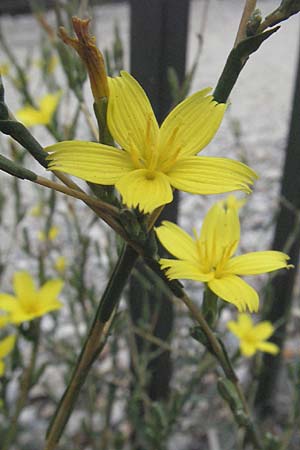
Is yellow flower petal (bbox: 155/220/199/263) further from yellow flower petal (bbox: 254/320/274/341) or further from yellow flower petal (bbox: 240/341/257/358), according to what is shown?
yellow flower petal (bbox: 254/320/274/341)

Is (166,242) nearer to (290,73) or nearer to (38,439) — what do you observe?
(38,439)

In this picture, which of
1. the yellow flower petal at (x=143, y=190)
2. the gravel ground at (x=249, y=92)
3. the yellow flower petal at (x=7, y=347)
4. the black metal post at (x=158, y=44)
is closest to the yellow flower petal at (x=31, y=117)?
A: the black metal post at (x=158, y=44)

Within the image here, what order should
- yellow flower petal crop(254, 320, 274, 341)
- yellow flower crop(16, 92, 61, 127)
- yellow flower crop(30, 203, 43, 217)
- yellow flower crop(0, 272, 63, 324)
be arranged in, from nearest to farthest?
yellow flower crop(0, 272, 63, 324) < yellow flower crop(16, 92, 61, 127) < yellow flower petal crop(254, 320, 274, 341) < yellow flower crop(30, 203, 43, 217)

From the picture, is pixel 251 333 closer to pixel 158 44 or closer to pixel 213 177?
pixel 158 44

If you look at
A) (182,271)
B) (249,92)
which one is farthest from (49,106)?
(249,92)

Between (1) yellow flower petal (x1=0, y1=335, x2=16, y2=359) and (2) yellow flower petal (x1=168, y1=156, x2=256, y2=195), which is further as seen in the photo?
(1) yellow flower petal (x1=0, y1=335, x2=16, y2=359)

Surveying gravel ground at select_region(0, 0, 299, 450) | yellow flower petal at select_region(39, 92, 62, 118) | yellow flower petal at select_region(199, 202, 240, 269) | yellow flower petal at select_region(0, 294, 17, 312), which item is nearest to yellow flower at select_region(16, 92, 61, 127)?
yellow flower petal at select_region(39, 92, 62, 118)

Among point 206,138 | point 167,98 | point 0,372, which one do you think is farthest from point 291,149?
point 206,138
